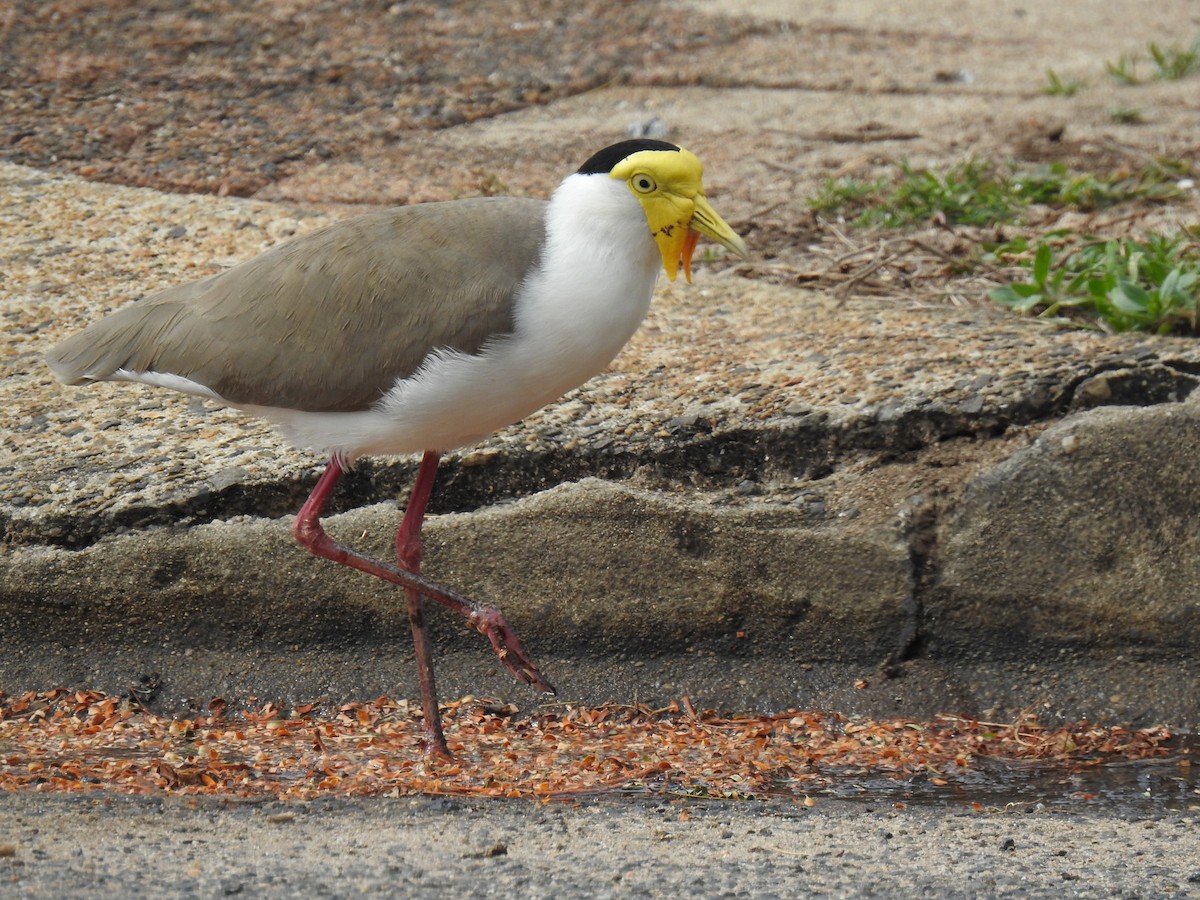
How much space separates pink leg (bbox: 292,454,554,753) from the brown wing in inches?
11.2

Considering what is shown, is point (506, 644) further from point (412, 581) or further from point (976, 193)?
point (976, 193)

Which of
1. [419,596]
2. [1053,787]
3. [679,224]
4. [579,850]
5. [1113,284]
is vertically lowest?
[1053,787]

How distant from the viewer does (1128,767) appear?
3.63 metres

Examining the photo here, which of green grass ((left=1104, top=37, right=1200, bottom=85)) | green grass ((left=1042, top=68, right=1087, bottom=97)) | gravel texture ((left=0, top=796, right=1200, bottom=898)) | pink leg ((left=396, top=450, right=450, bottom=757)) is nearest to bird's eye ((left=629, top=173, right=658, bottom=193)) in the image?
pink leg ((left=396, top=450, right=450, bottom=757))

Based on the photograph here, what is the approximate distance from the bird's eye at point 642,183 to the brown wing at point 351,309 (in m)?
0.25

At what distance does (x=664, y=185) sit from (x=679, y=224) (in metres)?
0.10

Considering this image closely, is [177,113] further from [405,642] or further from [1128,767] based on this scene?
[1128,767]

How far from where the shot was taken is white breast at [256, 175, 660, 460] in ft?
11.3

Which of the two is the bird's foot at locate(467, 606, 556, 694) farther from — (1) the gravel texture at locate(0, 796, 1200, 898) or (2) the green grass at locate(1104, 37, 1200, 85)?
(2) the green grass at locate(1104, 37, 1200, 85)

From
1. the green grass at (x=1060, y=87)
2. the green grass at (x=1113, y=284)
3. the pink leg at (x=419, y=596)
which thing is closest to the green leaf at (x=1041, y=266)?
the green grass at (x=1113, y=284)

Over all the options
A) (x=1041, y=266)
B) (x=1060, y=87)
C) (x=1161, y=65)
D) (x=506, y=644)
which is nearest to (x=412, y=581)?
(x=506, y=644)

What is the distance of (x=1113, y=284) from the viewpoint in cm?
480

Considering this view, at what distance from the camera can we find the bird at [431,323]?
11.4ft

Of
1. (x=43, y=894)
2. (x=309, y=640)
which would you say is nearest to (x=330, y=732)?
(x=309, y=640)
